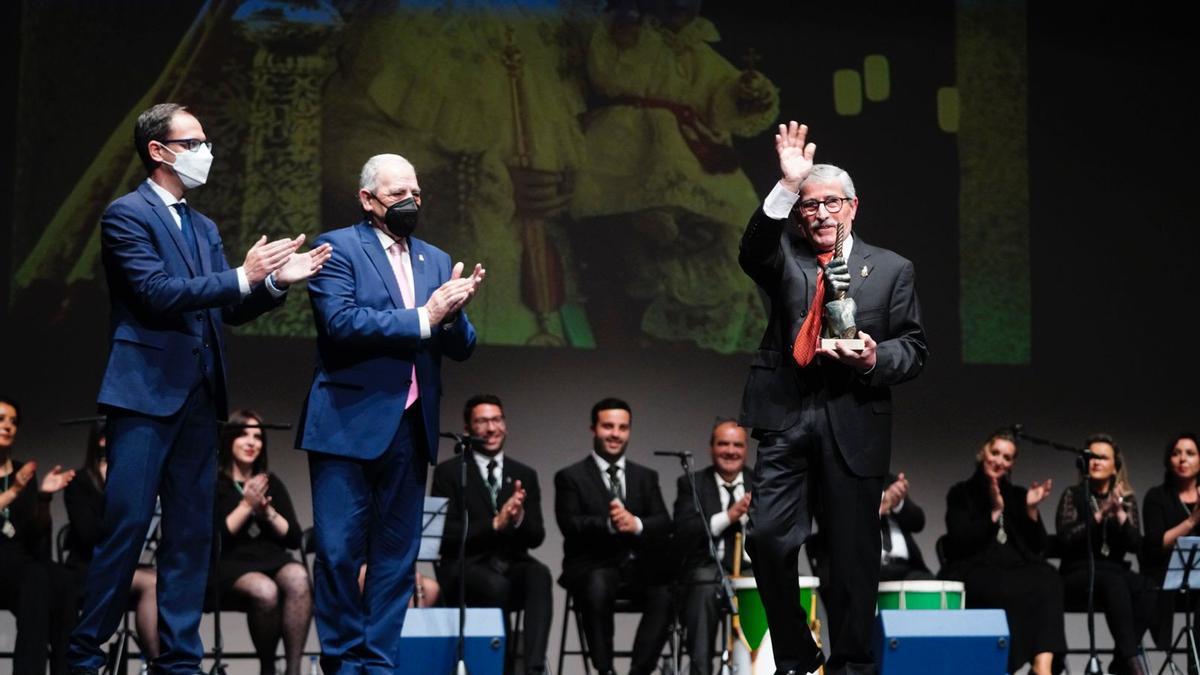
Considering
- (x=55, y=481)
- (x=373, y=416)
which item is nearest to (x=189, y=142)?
(x=373, y=416)

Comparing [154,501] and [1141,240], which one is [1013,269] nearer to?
[1141,240]

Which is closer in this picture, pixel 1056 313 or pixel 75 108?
pixel 75 108

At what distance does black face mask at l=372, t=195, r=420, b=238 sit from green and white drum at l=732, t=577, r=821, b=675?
2250mm

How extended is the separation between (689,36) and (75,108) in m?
3.13

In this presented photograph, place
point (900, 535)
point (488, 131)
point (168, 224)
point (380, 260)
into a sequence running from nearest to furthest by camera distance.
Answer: point (168, 224)
point (380, 260)
point (900, 535)
point (488, 131)

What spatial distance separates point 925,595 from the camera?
586 cm

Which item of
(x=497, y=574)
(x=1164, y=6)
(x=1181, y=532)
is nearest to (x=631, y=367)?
(x=497, y=574)

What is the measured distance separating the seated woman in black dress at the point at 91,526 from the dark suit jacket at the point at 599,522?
1838mm

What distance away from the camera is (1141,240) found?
27.7ft

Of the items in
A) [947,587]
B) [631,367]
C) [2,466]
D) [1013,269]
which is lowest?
[947,587]

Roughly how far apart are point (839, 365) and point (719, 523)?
2.95 metres

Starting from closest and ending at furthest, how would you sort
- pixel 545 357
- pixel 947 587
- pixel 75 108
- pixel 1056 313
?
1. pixel 947 587
2. pixel 75 108
3. pixel 545 357
4. pixel 1056 313

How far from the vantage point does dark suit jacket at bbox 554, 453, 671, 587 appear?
6.77 metres

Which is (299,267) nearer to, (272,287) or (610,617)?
(272,287)
